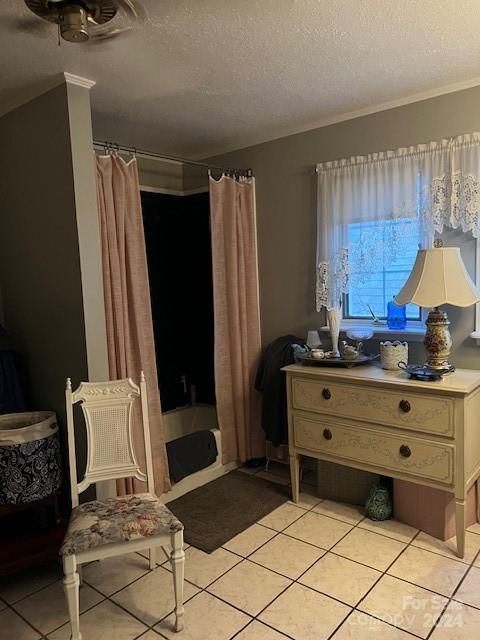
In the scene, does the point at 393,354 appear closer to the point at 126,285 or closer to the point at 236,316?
the point at 236,316

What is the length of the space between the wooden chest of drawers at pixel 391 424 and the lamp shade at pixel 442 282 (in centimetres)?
41

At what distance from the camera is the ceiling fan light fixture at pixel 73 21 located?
1652 mm

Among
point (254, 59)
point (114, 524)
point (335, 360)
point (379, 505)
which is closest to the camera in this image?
point (114, 524)

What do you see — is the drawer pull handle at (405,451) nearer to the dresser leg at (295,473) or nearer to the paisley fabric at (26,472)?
the dresser leg at (295,473)

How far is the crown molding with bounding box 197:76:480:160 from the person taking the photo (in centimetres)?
261

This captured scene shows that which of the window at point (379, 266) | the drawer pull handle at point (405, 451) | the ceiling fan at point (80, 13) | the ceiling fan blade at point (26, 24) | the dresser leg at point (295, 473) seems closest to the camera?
the ceiling fan at point (80, 13)

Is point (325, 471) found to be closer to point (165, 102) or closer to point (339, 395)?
point (339, 395)

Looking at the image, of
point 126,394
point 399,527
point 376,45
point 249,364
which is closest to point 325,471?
point 399,527

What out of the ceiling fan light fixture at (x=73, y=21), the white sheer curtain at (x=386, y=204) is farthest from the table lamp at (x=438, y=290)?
the ceiling fan light fixture at (x=73, y=21)

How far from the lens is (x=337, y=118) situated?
10.1 feet

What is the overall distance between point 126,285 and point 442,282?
5.57 feet

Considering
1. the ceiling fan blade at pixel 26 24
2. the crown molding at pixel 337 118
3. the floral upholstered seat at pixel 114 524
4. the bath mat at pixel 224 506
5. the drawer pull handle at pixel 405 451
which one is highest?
the ceiling fan blade at pixel 26 24

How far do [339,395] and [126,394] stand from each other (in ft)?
3.87

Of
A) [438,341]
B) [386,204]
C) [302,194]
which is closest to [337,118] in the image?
[302,194]
